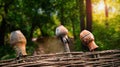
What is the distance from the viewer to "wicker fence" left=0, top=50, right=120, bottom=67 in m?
3.61

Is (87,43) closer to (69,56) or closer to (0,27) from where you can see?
(69,56)

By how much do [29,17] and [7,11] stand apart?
5.03 ft

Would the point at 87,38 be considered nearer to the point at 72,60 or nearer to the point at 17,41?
the point at 72,60

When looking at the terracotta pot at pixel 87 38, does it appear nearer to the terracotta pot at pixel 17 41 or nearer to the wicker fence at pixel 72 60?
the wicker fence at pixel 72 60

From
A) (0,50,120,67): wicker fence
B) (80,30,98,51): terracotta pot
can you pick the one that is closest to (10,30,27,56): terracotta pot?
(0,50,120,67): wicker fence

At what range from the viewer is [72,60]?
3.73m

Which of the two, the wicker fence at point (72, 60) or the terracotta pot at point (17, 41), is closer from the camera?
the wicker fence at point (72, 60)

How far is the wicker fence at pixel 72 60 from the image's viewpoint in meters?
3.61

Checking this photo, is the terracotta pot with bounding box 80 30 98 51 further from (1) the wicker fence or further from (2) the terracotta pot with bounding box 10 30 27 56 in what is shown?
(2) the terracotta pot with bounding box 10 30 27 56

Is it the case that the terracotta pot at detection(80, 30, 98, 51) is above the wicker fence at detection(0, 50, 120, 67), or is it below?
above

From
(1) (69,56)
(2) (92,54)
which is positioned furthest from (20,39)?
(2) (92,54)

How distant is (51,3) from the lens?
1861 centimetres

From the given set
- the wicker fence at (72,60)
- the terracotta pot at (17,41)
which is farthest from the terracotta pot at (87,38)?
the terracotta pot at (17,41)

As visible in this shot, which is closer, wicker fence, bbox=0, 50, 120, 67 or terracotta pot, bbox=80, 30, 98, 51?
wicker fence, bbox=0, 50, 120, 67
